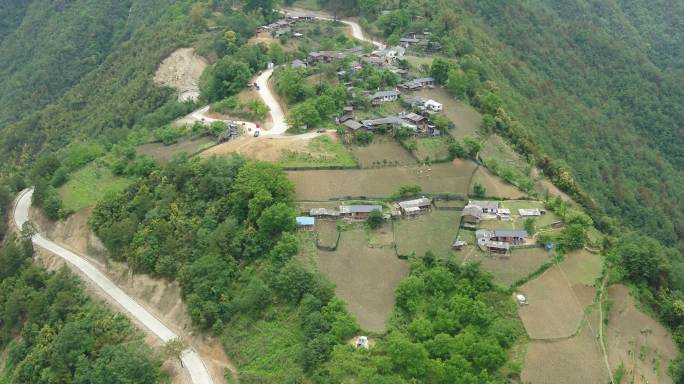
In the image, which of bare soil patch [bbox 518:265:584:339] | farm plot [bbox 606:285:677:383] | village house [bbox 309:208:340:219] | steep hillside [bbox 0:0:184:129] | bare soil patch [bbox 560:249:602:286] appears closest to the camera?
farm plot [bbox 606:285:677:383]

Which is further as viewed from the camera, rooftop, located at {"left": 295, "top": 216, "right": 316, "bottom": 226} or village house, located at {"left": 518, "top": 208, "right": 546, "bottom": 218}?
village house, located at {"left": 518, "top": 208, "right": 546, "bottom": 218}

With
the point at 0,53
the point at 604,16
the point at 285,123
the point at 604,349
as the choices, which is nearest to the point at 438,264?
the point at 604,349

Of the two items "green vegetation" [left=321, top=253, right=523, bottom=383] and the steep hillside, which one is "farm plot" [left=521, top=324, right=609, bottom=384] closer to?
"green vegetation" [left=321, top=253, right=523, bottom=383]

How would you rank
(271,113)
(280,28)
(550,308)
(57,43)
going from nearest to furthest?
(550,308) → (271,113) → (280,28) → (57,43)

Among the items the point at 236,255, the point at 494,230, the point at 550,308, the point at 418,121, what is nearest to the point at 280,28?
the point at 418,121

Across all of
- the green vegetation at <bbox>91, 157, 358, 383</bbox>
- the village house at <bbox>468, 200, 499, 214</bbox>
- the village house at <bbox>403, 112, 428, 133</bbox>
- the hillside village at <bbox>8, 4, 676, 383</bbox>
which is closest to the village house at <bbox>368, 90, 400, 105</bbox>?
the hillside village at <bbox>8, 4, 676, 383</bbox>

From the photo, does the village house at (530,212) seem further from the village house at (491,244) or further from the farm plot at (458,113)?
the farm plot at (458,113)

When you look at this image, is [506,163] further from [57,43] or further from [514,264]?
[57,43]
